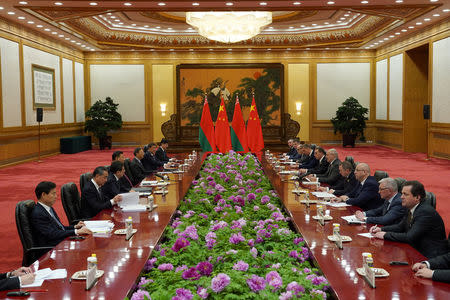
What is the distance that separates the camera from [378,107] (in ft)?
61.1

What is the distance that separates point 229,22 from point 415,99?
7409 mm

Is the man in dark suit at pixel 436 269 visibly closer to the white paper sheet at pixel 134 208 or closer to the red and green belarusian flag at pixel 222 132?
the white paper sheet at pixel 134 208

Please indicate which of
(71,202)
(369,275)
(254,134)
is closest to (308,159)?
(254,134)

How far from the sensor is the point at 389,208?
416cm

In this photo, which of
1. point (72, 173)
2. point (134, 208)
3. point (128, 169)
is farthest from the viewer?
point (72, 173)

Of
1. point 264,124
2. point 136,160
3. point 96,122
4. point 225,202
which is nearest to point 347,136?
point 264,124

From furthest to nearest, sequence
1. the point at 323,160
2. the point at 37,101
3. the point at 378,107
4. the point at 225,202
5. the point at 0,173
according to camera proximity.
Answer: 1. the point at 378,107
2. the point at 37,101
3. the point at 0,173
4. the point at 323,160
5. the point at 225,202

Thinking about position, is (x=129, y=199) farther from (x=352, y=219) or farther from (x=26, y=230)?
(x=352, y=219)

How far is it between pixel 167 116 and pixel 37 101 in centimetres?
559

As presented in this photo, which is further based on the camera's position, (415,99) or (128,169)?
(415,99)

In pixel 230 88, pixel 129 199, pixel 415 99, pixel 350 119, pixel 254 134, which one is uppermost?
pixel 230 88

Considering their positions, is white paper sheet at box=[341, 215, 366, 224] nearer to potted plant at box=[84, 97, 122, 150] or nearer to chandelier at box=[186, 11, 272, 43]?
chandelier at box=[186, 11, 272, 43]

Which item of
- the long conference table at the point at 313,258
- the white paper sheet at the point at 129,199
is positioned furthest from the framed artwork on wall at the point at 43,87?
the long conference table at the point at 313,258

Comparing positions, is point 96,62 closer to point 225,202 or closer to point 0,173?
point 0,173
